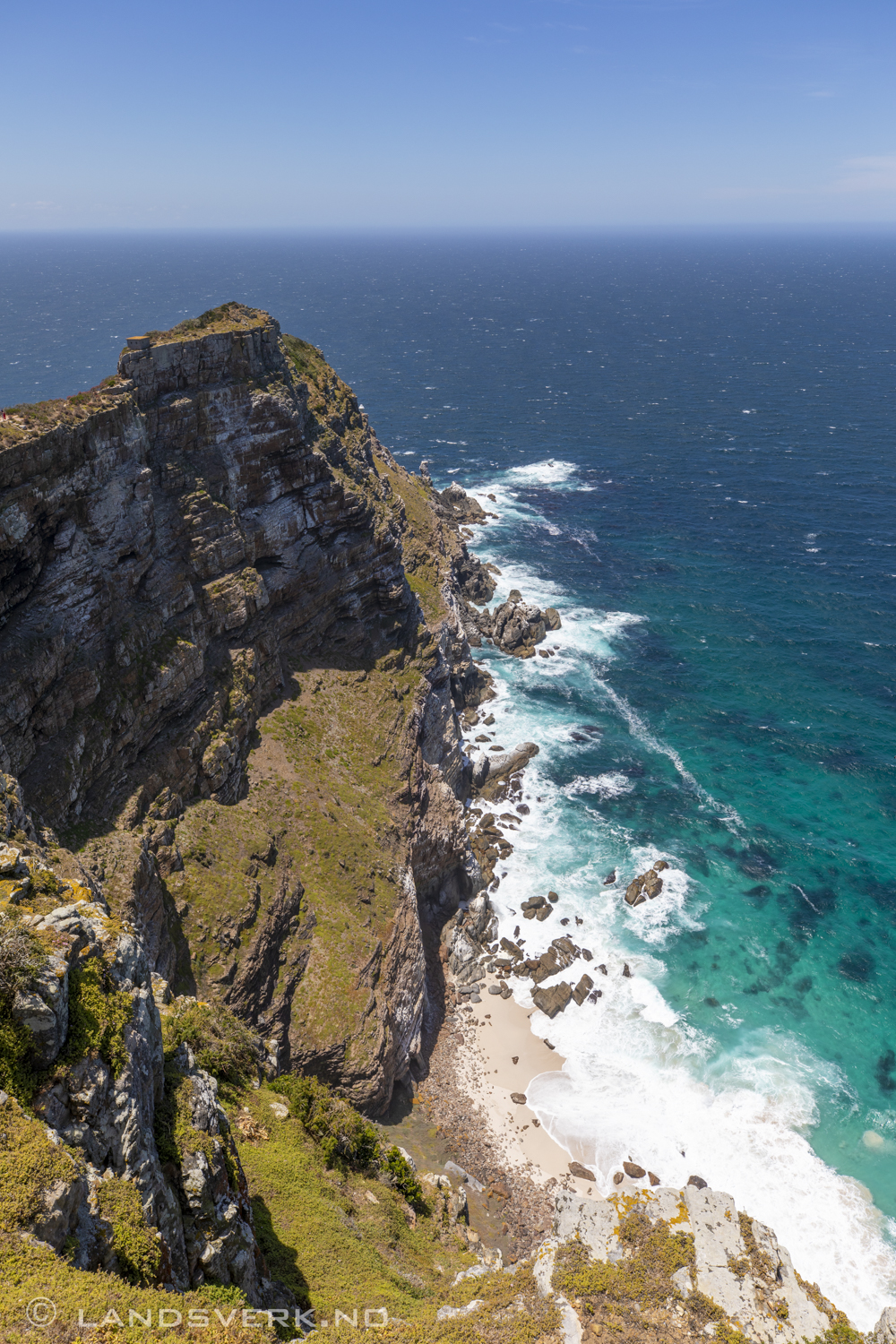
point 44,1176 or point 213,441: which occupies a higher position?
point 213,441

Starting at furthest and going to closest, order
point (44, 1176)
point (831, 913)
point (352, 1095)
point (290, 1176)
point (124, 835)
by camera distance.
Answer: point (831, 913) < point (352, 1095) < point (124, 835) < point (290, 1176) < point (44, 1176)

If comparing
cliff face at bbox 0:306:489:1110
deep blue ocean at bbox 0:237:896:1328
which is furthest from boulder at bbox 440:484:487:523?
cliff face at bbox 0:306:489:1110

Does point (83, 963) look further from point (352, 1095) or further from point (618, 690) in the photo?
point (618, 690)

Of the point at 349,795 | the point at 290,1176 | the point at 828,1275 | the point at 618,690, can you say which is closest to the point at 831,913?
the point at 828,1275

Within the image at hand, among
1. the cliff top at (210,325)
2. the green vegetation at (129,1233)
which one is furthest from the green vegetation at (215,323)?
the green vegetation at (129,1233)

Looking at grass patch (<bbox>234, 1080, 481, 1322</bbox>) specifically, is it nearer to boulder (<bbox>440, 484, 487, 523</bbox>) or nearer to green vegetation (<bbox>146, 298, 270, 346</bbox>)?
green vegetation (<bbox>146, 298, 270, 346</bbox>)

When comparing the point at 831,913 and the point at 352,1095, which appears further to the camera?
the point at 831,913

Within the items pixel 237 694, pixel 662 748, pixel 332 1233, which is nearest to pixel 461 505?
pixel 662 748

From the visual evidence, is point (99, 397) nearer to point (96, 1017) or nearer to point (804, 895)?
point (96, 1017)
